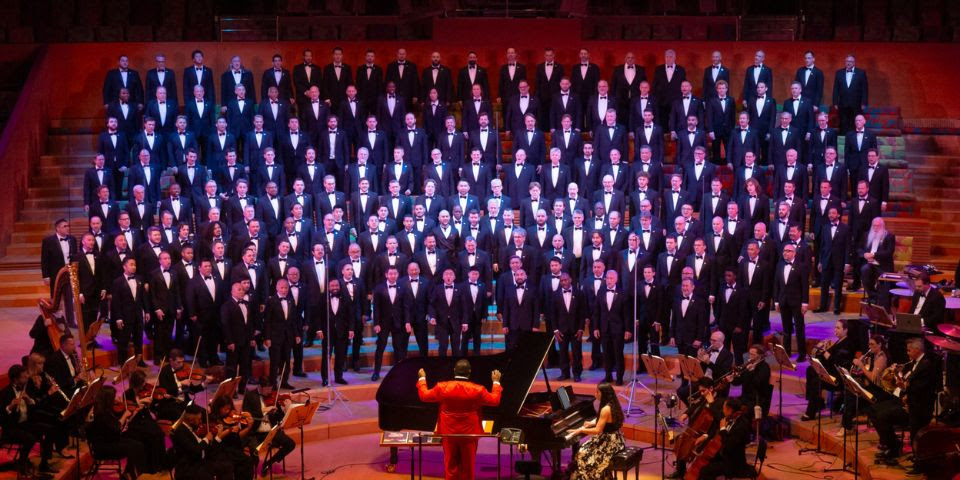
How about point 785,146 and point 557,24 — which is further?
point 557,24

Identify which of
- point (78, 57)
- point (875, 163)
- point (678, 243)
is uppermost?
point (78, 57)

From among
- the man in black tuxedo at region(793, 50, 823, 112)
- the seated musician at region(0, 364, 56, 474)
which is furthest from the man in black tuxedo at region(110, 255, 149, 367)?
the man in black tuxedo at region(793, 50, 823, 112)

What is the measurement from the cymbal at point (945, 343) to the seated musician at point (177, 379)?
18.9 ft

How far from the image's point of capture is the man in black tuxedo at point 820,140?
12508 mm

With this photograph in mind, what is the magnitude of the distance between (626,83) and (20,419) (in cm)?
766

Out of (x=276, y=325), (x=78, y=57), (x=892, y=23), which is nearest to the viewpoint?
(x=276, y=325)

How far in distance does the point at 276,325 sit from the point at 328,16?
6.46m

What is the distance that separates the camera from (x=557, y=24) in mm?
15438

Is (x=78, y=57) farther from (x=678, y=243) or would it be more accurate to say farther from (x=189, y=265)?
(x=678, y=243)

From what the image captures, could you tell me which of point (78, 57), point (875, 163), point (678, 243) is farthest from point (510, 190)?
point (78, 57)

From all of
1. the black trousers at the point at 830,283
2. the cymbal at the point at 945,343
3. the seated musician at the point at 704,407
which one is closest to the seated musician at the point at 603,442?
the seated musician at the point at 704,407

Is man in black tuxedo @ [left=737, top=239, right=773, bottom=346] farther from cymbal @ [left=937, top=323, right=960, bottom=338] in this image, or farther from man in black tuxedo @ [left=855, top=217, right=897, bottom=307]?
cymbal @ [left=937, top=323, right=960, bottom=338]

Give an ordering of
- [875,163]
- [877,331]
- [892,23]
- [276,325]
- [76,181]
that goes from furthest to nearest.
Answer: [892,23]
[76,181]
[875,163]
[276,325]
[877,331]

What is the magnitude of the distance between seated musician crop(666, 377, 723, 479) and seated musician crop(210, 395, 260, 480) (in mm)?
3296
